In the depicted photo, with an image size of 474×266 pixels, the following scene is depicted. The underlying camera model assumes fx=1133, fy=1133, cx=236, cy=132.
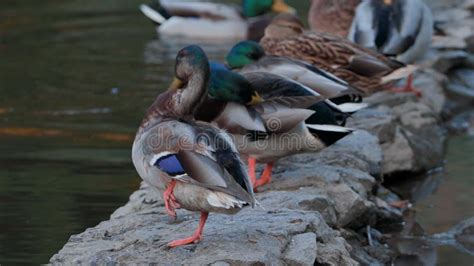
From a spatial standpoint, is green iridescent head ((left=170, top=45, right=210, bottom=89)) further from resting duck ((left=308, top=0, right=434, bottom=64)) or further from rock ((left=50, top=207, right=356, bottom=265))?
resting duck ((left=308, top=0, right=434, bottom=64))

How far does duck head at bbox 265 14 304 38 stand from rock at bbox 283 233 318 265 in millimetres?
3274

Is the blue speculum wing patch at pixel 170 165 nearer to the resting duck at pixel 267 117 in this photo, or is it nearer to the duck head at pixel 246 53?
the resting duck at pixel 267 117

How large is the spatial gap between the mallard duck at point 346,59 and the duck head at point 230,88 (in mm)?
1900

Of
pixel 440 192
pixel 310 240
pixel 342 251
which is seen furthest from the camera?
pixel 440 192

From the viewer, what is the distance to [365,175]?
618cm

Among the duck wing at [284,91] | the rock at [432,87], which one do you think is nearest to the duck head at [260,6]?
the rock at [432,87]

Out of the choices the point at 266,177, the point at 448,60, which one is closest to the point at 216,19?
the point at 448,60

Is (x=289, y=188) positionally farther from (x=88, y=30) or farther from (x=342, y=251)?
(x=88, y=30)

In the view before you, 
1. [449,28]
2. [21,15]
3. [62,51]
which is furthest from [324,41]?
[21,15]

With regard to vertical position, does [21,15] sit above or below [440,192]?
below

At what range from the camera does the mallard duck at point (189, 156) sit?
13.8 feet

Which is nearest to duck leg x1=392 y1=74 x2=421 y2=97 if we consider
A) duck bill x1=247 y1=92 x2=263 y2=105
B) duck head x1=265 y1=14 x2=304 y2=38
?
duck head x1=265 y1=14 x2=304 y2=38

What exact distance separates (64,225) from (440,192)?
243cm

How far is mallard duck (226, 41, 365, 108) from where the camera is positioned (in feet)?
20.2
